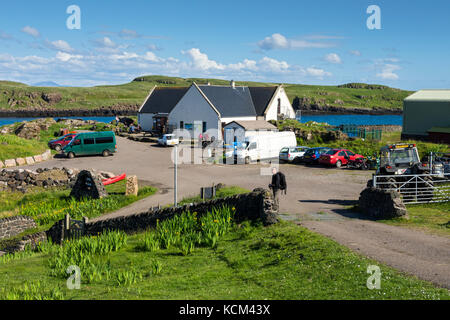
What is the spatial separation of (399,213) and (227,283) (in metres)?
9.98

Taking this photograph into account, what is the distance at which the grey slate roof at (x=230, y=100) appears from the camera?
177 feet

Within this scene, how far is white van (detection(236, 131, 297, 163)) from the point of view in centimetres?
3880

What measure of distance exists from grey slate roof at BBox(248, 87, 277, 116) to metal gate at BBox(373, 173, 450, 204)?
3387cm

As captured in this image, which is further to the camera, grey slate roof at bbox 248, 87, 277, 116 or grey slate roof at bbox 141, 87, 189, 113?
grey slate roof at bbox 141, 87, 189, 113

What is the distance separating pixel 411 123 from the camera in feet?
188

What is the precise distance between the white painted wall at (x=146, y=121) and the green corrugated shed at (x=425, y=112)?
117 ft

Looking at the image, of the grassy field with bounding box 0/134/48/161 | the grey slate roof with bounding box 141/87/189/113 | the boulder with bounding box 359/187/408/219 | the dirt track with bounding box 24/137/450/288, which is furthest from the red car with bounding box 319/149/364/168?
the grey slate roof with bounding box 141/87/189/113

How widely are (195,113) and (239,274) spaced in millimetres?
43521

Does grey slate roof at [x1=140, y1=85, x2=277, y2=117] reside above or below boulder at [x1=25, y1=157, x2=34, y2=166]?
above

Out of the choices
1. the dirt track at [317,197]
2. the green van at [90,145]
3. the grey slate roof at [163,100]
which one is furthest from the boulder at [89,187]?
the grey slate roof at [163,100]

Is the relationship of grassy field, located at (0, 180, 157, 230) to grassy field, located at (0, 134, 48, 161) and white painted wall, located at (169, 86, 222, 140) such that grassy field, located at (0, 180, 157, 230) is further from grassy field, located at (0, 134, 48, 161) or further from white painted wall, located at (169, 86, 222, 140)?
white painted wall, located at (169, 86, 222, 140)

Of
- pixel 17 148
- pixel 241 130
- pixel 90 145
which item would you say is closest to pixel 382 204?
pixel 241 130

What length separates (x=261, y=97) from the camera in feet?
191
